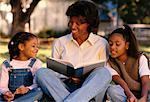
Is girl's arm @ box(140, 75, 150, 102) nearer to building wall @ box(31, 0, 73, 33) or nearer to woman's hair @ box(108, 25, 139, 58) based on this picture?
woman's hair @ box(108, 25, 139, 58)

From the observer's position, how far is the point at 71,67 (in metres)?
4.35

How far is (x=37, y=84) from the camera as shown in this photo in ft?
14.6

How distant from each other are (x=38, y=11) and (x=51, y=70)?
996 inches

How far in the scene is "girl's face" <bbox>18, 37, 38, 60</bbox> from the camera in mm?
4664

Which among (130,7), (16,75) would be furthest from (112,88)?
(130,7)

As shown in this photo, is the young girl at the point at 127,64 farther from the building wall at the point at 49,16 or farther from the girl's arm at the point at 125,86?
the building wall at the point at 49,16

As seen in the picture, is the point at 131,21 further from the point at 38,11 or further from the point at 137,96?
the point at 137,96

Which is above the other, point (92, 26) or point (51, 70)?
point (92, 26)

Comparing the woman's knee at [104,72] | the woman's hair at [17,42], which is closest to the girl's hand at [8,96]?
the woman's hair at [17,42]

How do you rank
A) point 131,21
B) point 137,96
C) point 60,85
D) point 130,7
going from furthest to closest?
point 131,21 → point 130,7 → point 137,96 → point 60,85

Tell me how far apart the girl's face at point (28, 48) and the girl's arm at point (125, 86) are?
895 mm

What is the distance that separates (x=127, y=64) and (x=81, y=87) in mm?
676

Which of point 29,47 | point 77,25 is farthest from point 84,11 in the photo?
point 29,47

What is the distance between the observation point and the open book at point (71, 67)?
433 cm
